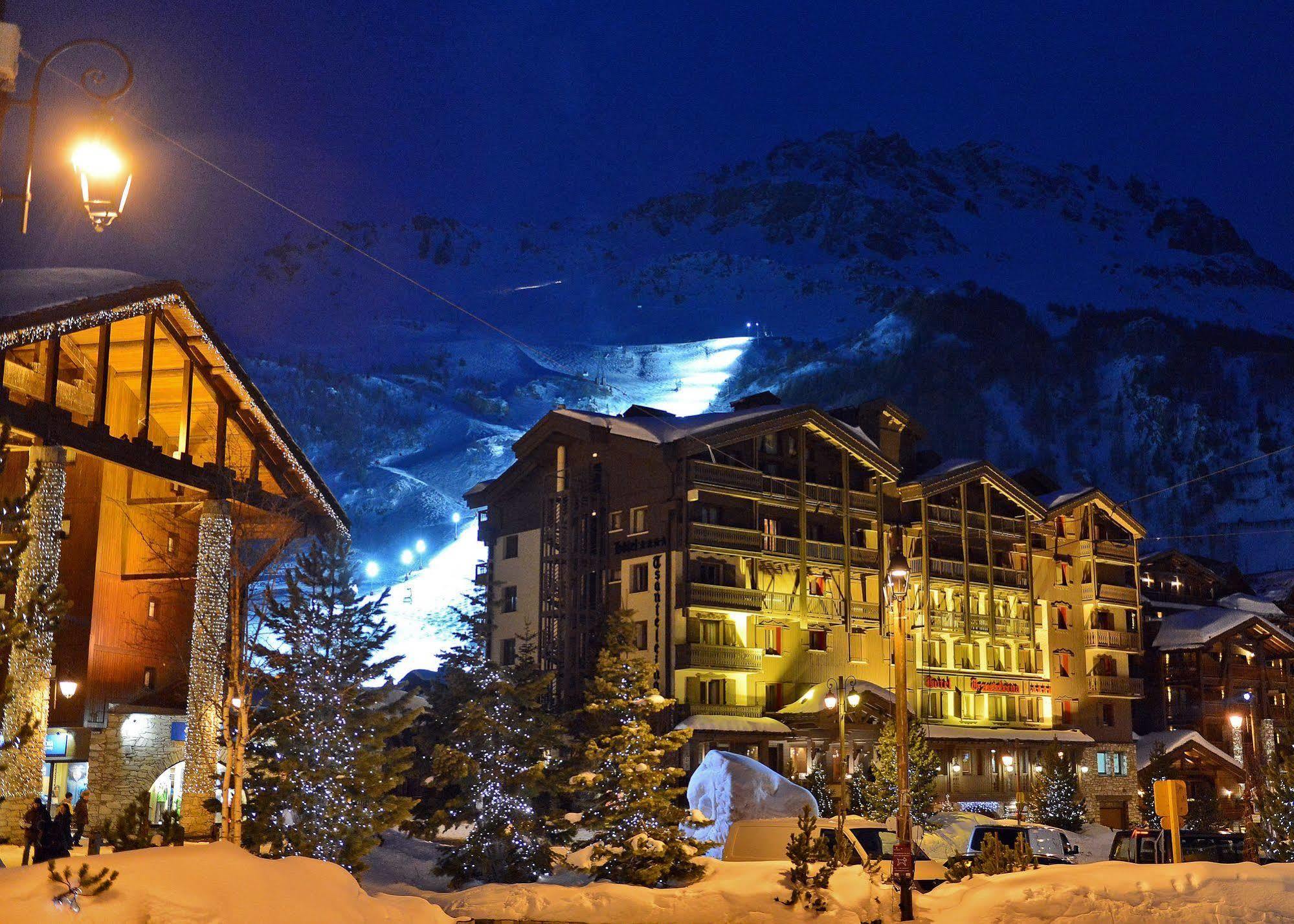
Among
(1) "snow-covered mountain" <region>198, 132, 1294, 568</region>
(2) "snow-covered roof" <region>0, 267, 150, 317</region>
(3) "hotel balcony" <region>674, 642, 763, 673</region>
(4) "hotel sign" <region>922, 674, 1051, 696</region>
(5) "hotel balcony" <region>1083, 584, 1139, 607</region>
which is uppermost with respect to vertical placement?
(1) "snow-covered mountain" <region>198, 132, 1294, 568</region>

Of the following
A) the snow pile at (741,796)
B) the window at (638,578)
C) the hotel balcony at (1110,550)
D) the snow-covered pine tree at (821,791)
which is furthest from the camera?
the hotel balcony at (1110,550)

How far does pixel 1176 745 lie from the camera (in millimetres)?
67188

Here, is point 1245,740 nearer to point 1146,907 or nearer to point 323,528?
point 323,528

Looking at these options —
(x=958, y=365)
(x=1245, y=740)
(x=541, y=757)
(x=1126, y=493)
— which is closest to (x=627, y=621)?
(x=541, y=757)

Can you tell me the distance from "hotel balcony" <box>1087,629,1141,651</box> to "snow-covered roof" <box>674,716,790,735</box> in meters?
22.2

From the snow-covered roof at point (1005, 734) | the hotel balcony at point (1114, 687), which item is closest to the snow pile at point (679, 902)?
the snow-covered roof at point (1005, 734)

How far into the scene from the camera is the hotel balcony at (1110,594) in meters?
68.1

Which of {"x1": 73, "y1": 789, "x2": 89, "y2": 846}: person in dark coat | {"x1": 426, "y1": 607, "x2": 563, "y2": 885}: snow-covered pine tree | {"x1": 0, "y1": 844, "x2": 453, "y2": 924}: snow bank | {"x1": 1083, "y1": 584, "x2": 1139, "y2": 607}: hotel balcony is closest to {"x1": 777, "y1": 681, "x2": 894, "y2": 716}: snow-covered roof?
{"x1": 1083, "y1": 584, "x2": 1139, "y2": 607}: hotel balcony

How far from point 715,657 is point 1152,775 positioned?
27.2 m

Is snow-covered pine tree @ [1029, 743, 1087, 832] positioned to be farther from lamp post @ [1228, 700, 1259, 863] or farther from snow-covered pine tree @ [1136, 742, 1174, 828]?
snow-covered pine tree @ [1136, 742, 1174, 828]

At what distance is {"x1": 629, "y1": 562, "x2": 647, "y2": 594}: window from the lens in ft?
178

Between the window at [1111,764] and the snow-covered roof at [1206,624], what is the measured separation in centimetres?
836

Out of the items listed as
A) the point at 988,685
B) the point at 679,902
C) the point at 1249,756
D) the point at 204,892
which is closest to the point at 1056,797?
the point at 988,685

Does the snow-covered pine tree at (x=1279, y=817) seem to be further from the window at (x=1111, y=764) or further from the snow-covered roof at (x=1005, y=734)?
the window at (x=1111, y=764)
